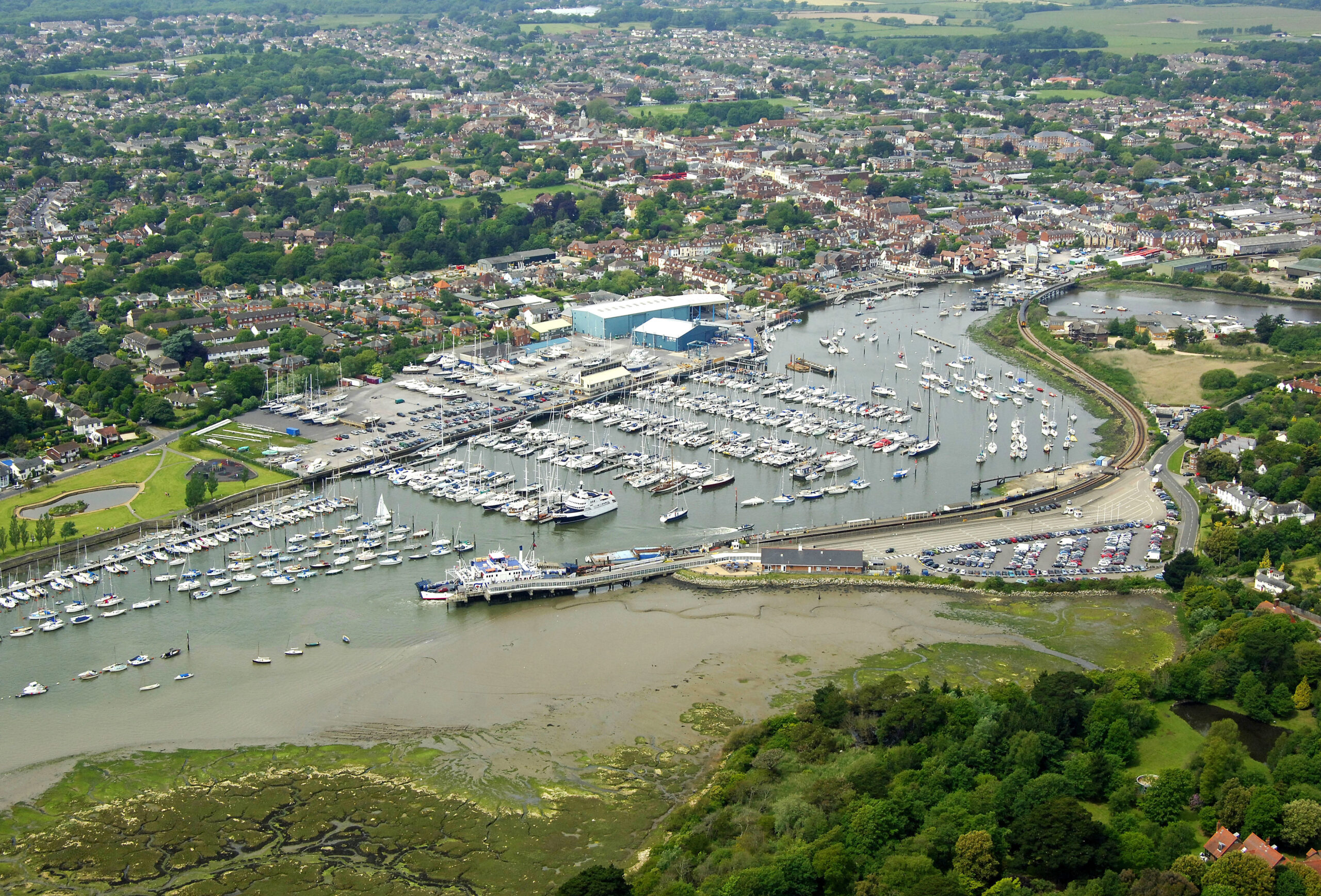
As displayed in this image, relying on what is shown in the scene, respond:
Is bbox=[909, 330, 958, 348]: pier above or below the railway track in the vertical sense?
below

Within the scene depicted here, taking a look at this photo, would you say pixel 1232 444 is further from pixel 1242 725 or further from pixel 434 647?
pixel 434 647

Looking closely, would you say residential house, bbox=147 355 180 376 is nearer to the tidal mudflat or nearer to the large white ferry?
the large white ferry

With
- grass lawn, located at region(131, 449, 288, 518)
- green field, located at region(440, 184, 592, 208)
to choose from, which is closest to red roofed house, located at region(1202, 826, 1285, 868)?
grass lawn, located at region(131, 449, 288, 518)

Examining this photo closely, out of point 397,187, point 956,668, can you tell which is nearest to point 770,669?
point 956,668

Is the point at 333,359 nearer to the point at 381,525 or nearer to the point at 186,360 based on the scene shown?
the point at 186,360

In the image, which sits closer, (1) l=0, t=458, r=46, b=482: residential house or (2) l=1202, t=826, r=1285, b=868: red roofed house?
(2) l=1202, t=826, r=1285, b=868: red roofed house

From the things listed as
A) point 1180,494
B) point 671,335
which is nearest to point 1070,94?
A: point 671,335

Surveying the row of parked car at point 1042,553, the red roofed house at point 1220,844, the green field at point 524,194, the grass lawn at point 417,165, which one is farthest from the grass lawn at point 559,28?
the red roofed house at point 1220,844
